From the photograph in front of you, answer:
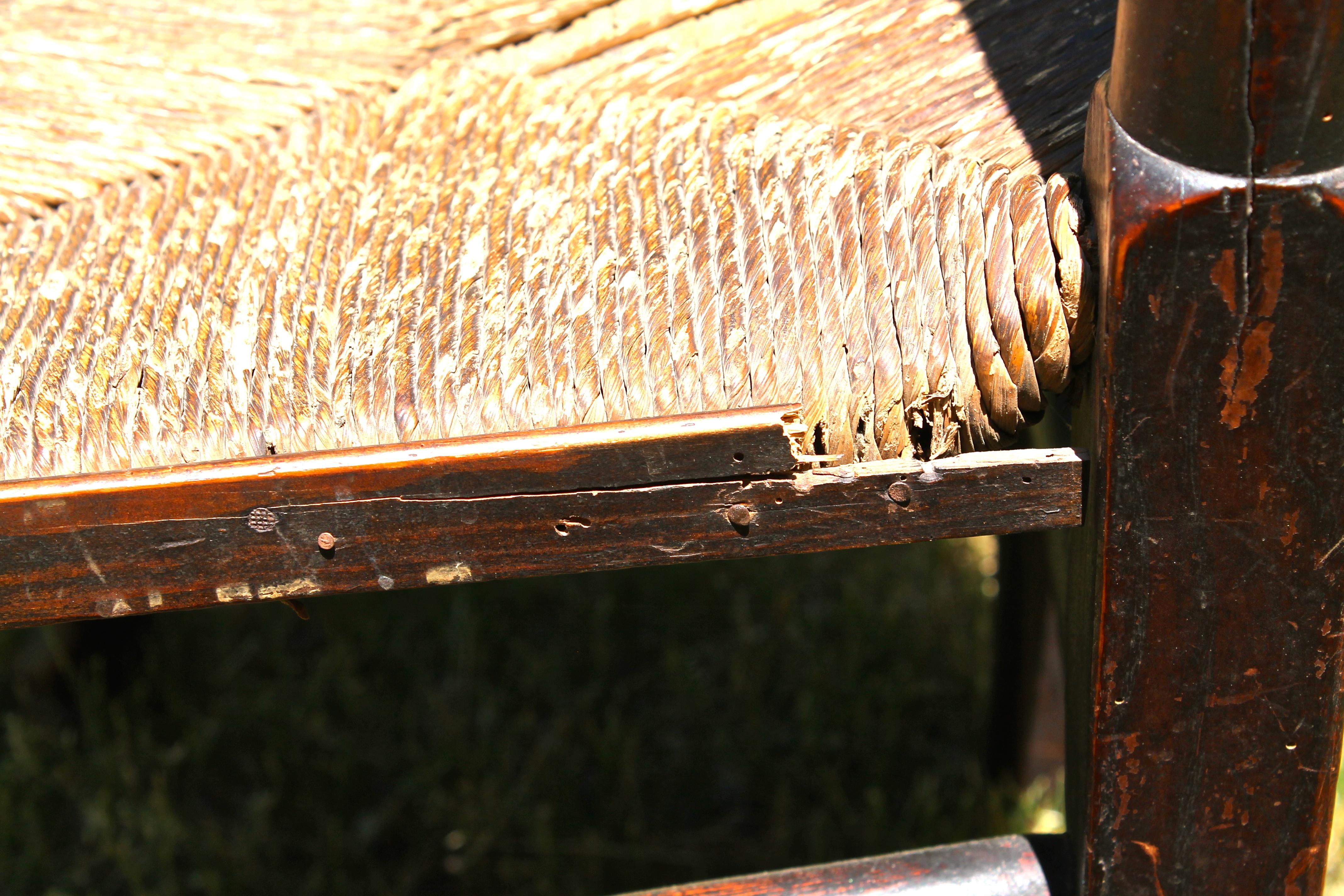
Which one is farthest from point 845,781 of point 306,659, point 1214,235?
point 1214,235

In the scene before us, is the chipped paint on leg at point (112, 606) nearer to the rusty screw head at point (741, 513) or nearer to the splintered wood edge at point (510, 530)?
the splintered wood edge at point (510, 530)

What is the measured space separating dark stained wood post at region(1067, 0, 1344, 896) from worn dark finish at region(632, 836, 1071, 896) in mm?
43

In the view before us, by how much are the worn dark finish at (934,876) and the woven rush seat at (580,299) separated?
26cm

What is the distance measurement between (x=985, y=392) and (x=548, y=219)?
0.90 ft

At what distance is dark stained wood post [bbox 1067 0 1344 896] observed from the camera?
0.45m

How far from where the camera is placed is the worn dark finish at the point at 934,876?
25.9 inches

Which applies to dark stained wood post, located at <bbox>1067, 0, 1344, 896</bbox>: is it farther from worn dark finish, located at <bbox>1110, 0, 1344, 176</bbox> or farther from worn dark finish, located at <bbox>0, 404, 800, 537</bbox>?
worn dark finish, located at <bbox>0, 404, 800, 537</bbox>

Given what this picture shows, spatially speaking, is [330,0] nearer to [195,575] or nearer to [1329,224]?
[195,575]

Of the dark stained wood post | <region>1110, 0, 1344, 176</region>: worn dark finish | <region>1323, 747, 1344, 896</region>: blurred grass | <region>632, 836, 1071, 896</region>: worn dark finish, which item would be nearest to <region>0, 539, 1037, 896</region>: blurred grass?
<region>1323, 747, 1344, 896</region>: blurred grass

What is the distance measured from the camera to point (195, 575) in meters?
0.57

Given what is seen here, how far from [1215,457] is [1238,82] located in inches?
6.4

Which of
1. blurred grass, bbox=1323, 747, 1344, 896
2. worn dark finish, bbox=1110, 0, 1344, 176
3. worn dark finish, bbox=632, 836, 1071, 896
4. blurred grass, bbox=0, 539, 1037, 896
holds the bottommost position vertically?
blurred grass, bbox=1323, 747, 1344, 896

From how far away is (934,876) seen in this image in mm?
662

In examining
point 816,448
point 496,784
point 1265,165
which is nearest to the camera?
point 1265,165
